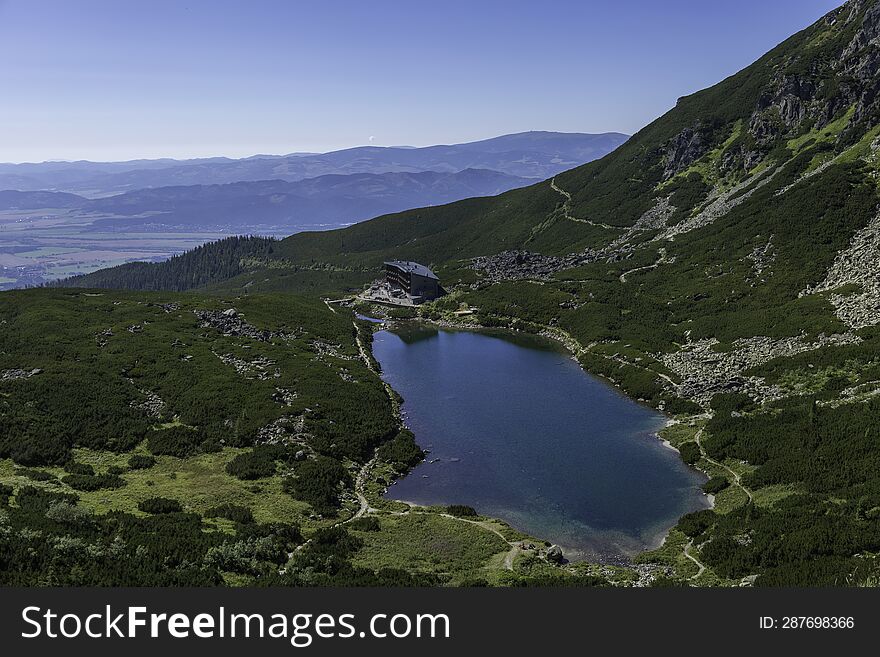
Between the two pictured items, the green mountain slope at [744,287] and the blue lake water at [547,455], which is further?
the blue lake water at [547,455]

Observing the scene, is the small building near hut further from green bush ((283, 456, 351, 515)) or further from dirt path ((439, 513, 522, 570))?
dirt path ((439, 513, 522, 570))

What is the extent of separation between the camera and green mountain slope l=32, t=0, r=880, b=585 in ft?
127

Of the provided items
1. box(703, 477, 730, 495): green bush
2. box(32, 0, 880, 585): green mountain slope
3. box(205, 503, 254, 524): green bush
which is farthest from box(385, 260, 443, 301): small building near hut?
box(205, 503, 254, 524): green bush

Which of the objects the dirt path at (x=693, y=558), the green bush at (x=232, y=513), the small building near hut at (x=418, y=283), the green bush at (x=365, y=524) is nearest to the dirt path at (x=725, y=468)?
the dirt path at (x=693, y=558)

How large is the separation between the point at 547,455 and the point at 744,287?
5375 centimetres

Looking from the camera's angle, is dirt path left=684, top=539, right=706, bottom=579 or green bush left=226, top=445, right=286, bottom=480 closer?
dirt path left=684, top=539, right=706, bottom=579

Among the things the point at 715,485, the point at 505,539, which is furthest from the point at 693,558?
the point at 715,485

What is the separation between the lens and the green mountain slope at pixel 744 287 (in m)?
38.8

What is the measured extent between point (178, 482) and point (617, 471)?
1339 inches

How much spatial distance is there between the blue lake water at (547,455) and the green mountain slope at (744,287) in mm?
3116

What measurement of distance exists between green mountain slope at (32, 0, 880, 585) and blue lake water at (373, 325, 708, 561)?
312cm

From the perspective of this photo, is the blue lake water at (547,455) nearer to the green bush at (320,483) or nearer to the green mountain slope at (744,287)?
the green mountain slope at (744,287)

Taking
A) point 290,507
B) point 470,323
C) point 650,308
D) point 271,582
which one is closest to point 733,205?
point 650,308

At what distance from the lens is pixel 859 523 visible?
3381 cm
